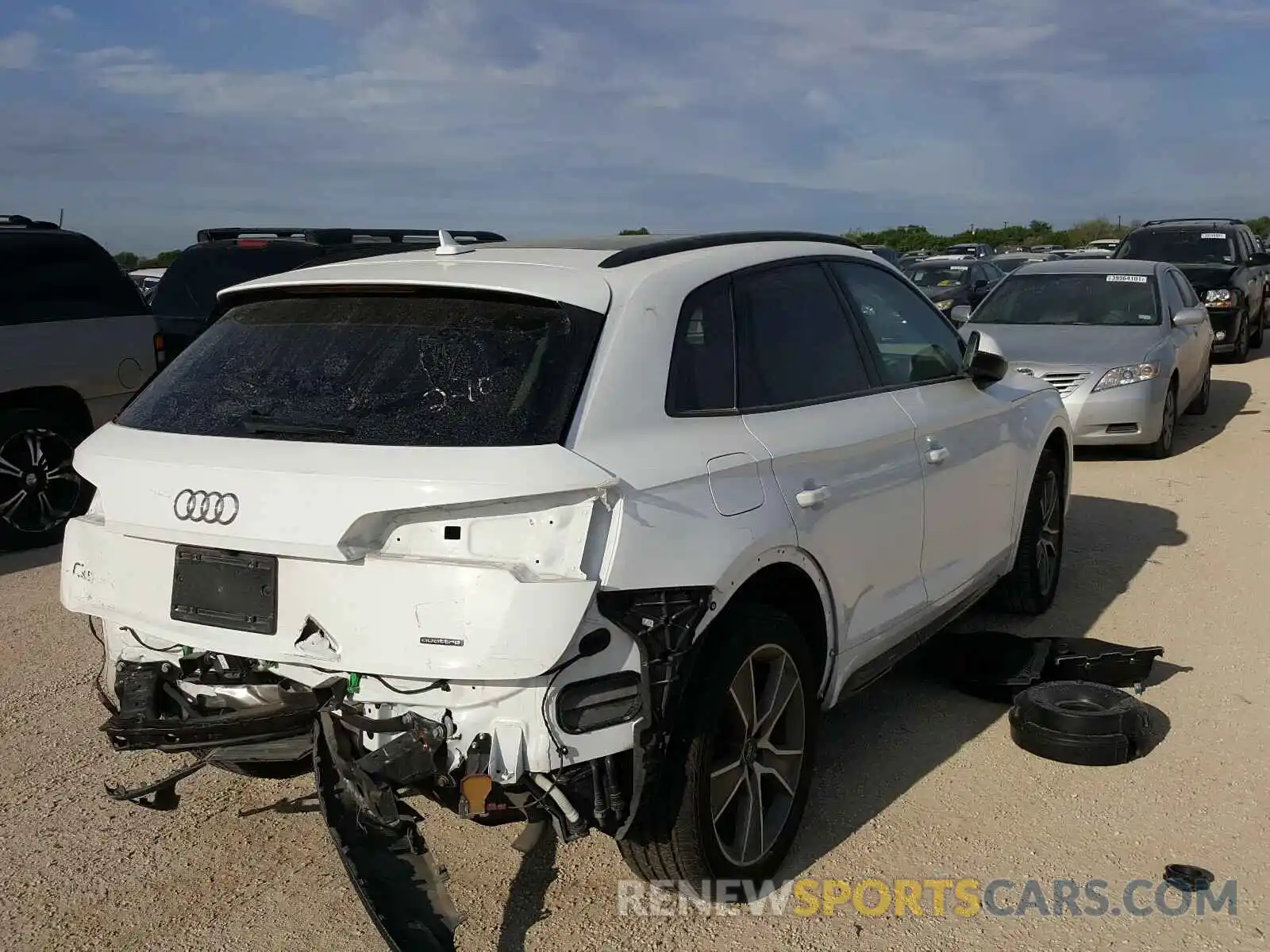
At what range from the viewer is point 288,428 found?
3156mm

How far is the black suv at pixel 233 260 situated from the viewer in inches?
407

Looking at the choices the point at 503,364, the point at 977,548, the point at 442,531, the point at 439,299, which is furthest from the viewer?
the point at 977,548

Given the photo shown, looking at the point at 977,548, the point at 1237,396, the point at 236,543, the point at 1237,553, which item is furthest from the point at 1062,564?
the point at 1237,396

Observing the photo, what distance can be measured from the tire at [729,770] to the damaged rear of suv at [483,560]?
0.01m

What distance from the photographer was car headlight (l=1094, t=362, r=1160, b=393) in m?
10.1

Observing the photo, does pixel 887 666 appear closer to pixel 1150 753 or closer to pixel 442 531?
pixel 1150 753

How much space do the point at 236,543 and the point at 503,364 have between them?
798 millimetres

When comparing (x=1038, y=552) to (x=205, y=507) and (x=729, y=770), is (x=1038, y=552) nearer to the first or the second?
(x=729, y=770)

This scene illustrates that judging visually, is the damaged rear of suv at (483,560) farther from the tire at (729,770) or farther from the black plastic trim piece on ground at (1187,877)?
the black plastic trim piece on ground at (1187,877)

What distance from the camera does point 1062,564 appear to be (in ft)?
23.3

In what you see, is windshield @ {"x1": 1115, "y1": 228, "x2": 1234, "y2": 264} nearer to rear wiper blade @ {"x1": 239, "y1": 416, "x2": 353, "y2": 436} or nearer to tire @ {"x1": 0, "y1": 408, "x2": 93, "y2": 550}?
tire @ {"x1": 0, "y1": 408, "x2": 93, "y2": 550}

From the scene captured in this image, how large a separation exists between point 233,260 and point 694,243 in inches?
296

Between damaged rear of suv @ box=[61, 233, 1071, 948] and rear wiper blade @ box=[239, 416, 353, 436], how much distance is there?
0.04ft

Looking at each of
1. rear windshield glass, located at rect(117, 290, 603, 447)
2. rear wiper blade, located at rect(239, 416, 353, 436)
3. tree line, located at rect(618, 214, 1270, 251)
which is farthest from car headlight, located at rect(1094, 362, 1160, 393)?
tree line, located at rect(618, 214, 1270, 251)
